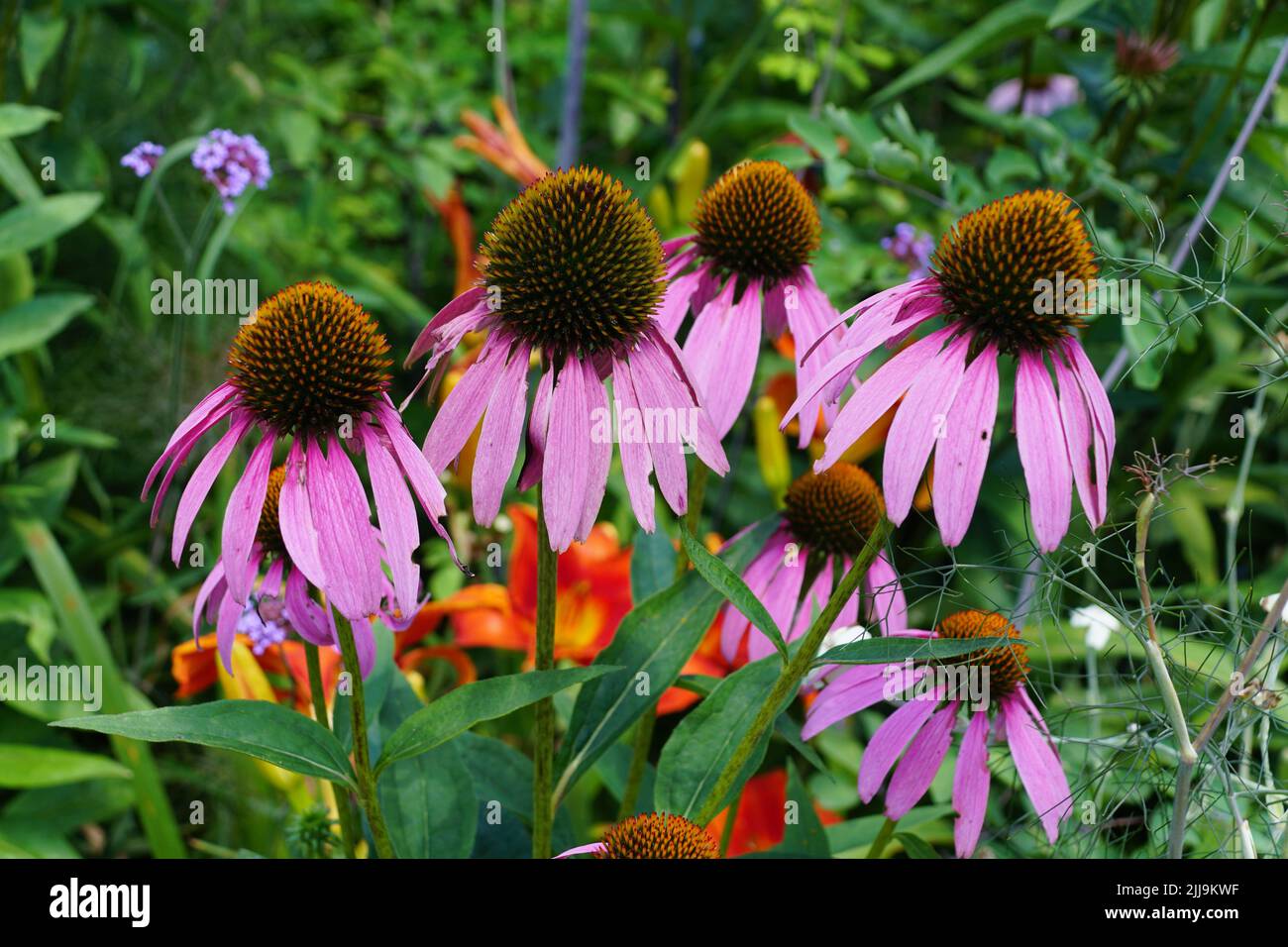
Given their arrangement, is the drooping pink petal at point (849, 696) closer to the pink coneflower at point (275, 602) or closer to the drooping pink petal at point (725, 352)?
the drooping pink petal at point (725, 352)

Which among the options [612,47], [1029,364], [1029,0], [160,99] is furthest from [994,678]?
[160,99]

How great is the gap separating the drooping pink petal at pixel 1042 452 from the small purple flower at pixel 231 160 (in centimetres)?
85

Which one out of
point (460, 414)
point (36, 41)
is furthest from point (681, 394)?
point (36, 41)

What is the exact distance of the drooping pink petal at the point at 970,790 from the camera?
834 millimetres

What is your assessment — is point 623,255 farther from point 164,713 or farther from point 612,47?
point 612,47

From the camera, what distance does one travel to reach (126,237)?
1829mm

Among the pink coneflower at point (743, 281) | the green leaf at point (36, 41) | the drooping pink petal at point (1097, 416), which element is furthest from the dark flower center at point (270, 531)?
the green leaf at point (36, 41)

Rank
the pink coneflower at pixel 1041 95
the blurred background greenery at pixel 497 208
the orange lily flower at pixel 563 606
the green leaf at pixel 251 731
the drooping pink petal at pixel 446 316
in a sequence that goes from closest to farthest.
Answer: the green leaf at pixel 251 731
the drooping pink petal at pixel 446 316
the orange lily flower at pixel 563 606
the blurred background greenery at pixel 497 208
the pink coneflower at pixel 1041 95

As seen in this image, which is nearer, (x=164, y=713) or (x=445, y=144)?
(x=164, y=713)

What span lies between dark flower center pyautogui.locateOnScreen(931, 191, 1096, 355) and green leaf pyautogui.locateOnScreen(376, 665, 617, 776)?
330 mm

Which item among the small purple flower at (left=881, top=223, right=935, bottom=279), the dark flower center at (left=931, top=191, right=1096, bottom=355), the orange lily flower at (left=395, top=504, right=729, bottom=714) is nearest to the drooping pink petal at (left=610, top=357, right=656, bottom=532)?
the dark flower center at (left=931, top=191, right=1096, bottom=355)

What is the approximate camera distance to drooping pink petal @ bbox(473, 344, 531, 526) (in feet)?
2.34
